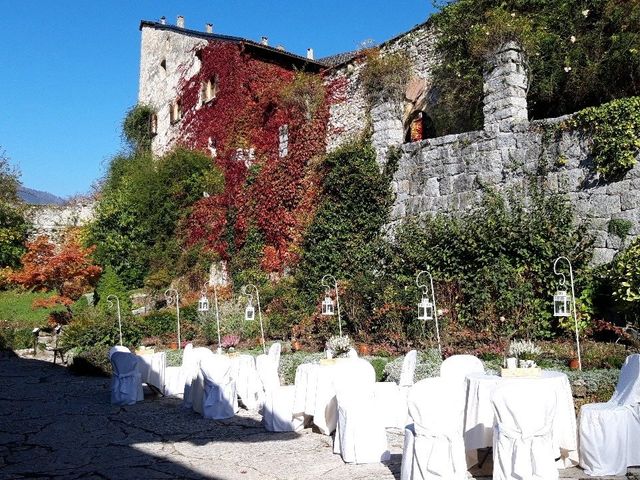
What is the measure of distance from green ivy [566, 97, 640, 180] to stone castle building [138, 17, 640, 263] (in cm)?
16

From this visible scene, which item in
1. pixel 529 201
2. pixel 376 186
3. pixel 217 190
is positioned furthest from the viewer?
pixel 217 190

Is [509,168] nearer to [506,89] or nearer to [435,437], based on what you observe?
[506,89]

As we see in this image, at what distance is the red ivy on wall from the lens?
1433 centimetres

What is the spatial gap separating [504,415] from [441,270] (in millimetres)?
6341

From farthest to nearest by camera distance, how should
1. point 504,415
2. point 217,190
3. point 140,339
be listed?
point 217,190 < point 140,339 < point 504,415

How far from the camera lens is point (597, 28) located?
10609 millimetres

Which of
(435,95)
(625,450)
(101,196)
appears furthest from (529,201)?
Answer: (101,196)

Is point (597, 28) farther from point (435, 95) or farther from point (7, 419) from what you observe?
point (7, 419)

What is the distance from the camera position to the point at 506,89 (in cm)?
1036

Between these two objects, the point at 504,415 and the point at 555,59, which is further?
the point at 555,59

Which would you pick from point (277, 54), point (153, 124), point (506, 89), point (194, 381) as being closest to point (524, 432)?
A: point (194, 381)

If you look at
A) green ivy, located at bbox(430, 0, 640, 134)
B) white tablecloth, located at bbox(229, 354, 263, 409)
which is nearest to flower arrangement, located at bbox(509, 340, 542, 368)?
white tablecloth, located at bbox(229, 354, 263, 409)

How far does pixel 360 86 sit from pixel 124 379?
8.54 m

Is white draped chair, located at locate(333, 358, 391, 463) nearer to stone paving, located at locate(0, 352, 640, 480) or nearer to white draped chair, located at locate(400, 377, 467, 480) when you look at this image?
stone paving, located at locate(0, 352, 640, 480)
